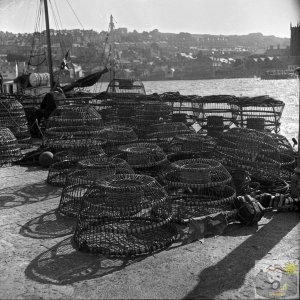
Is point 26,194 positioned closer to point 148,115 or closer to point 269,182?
point 269,182

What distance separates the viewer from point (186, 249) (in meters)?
4.41

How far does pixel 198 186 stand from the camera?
5.38 metres

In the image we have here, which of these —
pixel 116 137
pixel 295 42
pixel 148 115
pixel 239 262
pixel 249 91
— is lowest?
pixel 249 91

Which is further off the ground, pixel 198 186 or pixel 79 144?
pixel 79 144

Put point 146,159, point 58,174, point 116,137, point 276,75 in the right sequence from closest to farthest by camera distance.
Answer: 1. point 146,159
2. point 58,174
3. point 116,137
4. point 276,75

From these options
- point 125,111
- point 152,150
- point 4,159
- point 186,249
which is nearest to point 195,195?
point 152,150

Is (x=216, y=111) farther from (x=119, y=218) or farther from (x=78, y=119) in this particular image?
(x=119, y=218)

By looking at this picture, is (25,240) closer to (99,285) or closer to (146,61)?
(99,285)

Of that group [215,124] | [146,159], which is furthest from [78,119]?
[215,124]

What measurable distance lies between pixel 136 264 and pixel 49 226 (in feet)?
4.75

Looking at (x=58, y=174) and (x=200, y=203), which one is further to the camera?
(x=58, y=174)

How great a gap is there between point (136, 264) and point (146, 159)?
297 centimetres

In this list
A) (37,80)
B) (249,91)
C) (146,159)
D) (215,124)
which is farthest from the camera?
(249,91)

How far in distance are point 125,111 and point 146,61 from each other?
94.7 meters
